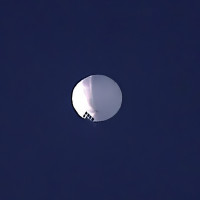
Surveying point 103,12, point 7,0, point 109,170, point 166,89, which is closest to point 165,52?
point 166,89

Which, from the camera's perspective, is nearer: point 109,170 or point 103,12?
point 109,170

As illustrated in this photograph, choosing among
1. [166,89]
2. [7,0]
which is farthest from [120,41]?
[7,0]

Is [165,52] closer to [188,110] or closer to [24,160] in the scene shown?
[188,110]

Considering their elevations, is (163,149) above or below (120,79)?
below

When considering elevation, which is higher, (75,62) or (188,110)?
(75,62)

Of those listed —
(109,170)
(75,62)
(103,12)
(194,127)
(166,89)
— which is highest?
(103,12)

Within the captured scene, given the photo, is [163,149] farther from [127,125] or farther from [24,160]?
[24,160]
